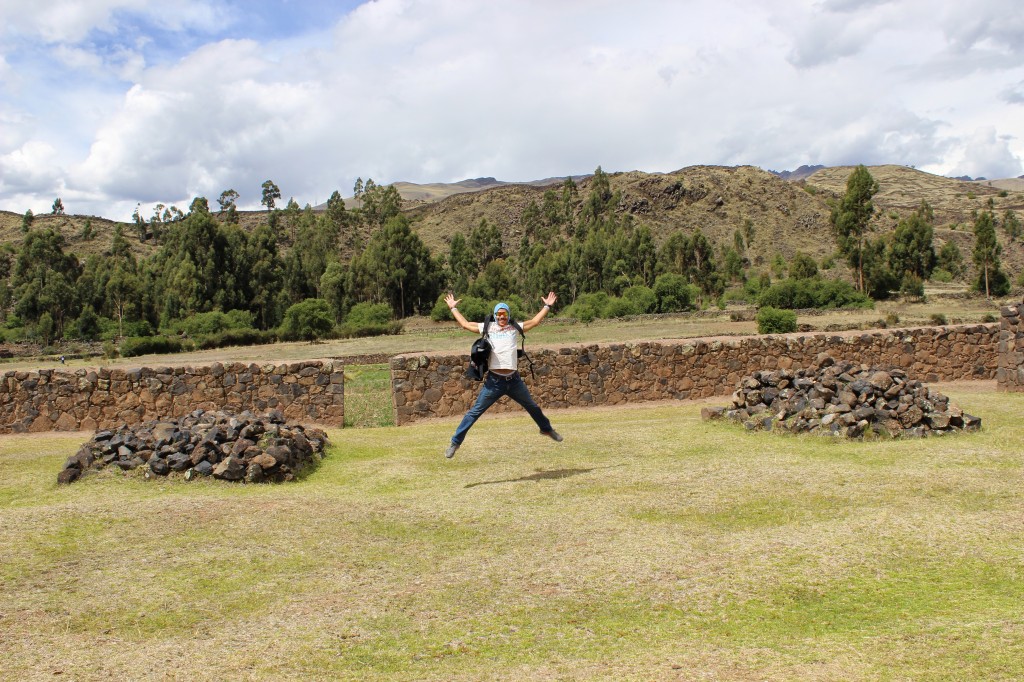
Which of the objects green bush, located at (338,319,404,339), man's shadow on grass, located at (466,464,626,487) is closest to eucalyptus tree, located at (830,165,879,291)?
green bush, located at (338,319,404,339)

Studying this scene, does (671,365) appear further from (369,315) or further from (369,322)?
(369,315)

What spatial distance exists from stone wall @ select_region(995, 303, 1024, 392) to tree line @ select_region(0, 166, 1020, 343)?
45.3 metres

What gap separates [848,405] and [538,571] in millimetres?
6548

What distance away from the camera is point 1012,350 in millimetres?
15625

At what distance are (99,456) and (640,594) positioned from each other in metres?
6.91

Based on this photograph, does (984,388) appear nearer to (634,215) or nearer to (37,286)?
(37,286)

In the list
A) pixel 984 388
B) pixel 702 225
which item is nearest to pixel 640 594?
pixel 984 388

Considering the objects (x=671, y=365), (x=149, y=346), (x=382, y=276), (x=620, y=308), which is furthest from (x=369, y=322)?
(x=671, y=365)

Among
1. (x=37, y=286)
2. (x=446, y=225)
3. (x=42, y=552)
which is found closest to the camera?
(x=42, y=552)

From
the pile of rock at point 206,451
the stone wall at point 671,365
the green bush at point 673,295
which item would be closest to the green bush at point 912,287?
the green bush at point 673,295

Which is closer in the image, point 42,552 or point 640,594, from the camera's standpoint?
point 640,594

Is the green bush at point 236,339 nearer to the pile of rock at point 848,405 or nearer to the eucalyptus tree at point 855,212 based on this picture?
the eucalyptus tree at point 855,212

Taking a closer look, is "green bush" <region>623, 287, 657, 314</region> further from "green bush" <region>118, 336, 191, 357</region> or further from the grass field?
the grass field

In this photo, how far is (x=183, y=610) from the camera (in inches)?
207
